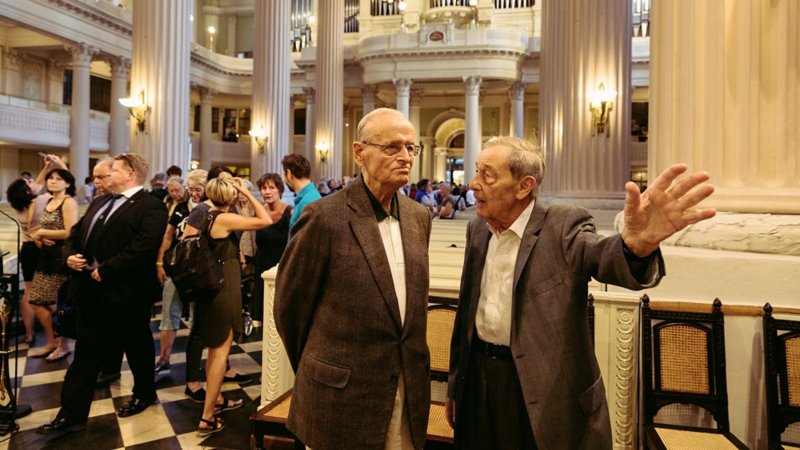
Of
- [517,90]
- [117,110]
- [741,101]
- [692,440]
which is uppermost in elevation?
[517,90]

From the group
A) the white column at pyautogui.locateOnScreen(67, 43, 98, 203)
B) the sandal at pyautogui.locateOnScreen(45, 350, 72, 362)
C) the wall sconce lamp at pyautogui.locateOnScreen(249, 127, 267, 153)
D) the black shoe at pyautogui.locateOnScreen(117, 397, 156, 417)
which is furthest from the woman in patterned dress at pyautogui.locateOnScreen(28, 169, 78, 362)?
the white column at pyautogui.locateOnScreen(67, 43, 98, 203)

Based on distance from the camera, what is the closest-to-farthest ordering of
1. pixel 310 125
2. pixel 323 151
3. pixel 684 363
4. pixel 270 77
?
pixel 684 363 < pixel 270 77 < pixel 323 151 < pixel 310 125

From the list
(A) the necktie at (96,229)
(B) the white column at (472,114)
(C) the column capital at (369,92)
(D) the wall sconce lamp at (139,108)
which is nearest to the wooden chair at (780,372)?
(A) the necktie at (96,229)

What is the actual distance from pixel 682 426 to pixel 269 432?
6.70 ft

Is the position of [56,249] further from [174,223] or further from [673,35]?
[673,35]

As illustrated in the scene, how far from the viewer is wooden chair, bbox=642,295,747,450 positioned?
232 cm

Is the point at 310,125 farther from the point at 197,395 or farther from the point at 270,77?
the point at 197,395

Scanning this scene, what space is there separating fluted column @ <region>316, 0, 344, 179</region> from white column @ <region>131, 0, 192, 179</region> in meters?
6.40

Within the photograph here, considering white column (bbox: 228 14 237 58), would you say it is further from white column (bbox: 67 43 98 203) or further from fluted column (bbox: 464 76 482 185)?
fluted column (bbox: 464 76 482 185)

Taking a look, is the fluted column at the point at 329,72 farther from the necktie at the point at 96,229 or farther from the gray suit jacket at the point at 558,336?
the gray suit jacket at the point at 558,336

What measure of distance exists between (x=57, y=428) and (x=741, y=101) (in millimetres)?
4296

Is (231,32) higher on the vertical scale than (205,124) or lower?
higher

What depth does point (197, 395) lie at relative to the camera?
375cm

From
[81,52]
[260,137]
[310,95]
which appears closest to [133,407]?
[260,137]
